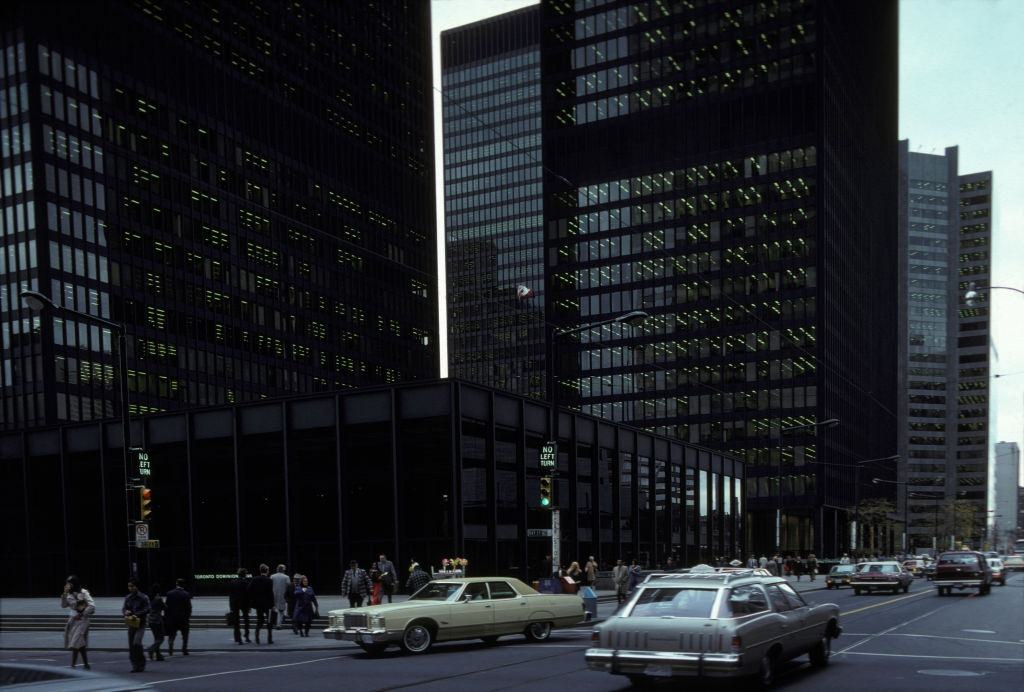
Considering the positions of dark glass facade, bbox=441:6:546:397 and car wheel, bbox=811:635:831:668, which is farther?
dark glass facade, bbox=441:6:546:397

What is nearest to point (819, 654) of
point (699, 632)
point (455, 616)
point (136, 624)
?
point (699, 632)

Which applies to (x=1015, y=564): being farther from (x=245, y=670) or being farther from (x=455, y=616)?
(x=245, y=670)

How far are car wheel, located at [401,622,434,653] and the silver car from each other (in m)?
6.55

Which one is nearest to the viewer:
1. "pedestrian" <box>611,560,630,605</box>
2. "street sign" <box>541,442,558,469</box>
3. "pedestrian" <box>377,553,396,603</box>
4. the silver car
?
the silver car

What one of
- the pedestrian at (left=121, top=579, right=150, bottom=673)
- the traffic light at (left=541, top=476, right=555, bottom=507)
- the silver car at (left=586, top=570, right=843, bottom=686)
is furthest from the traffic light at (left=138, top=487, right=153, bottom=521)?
the silver car at (left=586, top=570, right=843, bottom=686)

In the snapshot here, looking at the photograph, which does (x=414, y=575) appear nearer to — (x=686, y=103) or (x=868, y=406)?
(x=686, y=103)

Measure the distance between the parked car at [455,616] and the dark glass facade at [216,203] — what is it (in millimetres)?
63197

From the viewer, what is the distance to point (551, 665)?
15922 mm

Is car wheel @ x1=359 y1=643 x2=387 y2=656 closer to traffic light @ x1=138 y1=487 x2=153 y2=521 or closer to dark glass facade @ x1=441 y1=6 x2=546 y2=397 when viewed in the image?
traffic light @ x1=138 y1=487 x2=153 y2=521

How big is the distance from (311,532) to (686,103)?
9064cm

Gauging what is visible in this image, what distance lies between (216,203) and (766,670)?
98794mm

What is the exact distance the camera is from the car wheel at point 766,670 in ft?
40.2

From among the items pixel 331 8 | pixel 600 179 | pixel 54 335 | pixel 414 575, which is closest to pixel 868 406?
pixel 600 179

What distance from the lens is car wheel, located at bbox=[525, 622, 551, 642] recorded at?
66.9ft
